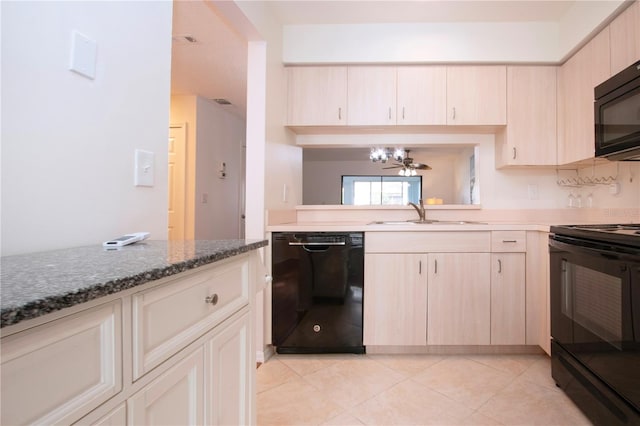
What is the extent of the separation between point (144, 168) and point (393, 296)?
1600 millimetres

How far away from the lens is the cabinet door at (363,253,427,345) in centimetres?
201

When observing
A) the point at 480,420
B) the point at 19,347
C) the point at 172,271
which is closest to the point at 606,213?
the point at 480,420

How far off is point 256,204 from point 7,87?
1339 millimetres

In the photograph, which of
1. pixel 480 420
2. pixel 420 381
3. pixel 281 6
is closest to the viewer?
pixel 480 420

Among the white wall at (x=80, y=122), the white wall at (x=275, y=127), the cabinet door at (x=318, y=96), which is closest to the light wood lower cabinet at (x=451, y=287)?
the white wall at (x=275, y=127)

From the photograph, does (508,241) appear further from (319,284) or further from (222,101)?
(222,101)

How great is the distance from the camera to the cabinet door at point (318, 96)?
2363 millimetres

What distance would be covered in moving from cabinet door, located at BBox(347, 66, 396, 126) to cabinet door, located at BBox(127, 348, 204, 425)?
2.06 metres

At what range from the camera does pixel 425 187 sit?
2701 mm

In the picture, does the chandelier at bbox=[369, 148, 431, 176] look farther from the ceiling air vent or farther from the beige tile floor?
the ceiling air vent

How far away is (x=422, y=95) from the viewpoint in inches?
92.0

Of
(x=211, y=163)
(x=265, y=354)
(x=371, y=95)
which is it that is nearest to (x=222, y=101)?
(x=211, y=163)

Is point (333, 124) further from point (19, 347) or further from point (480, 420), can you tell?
point (19, 347)

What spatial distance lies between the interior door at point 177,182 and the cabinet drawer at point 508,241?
3118 millimetres
